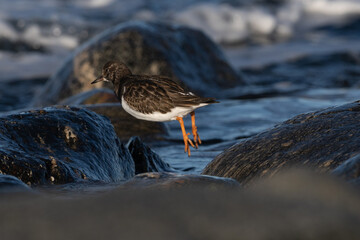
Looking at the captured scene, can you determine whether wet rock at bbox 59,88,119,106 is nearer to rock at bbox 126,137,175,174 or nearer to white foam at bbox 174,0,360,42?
rock at bbox 126,137,175,174

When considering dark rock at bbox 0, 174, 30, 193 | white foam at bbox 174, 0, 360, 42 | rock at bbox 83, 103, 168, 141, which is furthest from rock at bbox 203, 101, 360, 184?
white foam at bbox 174, 0, 360, 42

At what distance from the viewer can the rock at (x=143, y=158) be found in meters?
5.47

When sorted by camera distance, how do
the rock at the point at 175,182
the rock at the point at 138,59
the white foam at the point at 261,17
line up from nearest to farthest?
the rock at the point at 175,182, the rock at the point at 138,59, the white foam at the point at 261,17

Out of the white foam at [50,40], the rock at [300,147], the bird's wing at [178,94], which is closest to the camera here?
the rock at [300,147]

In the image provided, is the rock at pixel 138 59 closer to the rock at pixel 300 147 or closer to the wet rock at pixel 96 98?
the wet rock at pixel 96 98

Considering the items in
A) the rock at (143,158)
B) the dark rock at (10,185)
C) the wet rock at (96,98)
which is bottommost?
the rock at (143,158)

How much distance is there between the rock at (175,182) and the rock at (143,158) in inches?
77.3

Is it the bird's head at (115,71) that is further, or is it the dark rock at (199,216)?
the bird's head at (115,71)

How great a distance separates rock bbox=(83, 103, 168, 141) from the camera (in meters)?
6.93

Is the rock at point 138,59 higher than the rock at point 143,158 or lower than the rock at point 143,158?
higher

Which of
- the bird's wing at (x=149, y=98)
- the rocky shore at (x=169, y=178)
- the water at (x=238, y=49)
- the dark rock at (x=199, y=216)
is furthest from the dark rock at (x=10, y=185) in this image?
the water at (x=238, y=49)

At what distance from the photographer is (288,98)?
9836mm

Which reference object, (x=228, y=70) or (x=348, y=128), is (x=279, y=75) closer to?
(x=228, y=70)

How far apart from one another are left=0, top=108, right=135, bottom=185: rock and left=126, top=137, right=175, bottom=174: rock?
35cm
